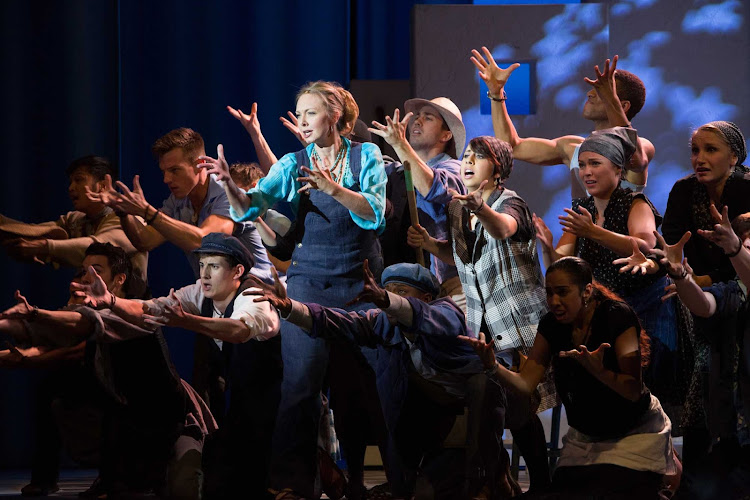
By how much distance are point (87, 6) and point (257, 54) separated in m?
0.89

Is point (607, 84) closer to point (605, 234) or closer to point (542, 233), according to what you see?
point (542, 233)

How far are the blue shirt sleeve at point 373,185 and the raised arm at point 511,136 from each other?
2.47 feet

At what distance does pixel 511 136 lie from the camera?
4.75 m

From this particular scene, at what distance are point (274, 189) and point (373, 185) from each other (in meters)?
0.36

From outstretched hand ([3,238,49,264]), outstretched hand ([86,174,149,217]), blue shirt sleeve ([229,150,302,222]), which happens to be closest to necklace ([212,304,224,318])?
blue shirt sleeve ([229,150,302,222])

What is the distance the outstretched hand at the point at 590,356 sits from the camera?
343 centimetres

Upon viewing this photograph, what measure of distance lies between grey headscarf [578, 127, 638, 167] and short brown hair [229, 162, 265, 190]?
1498 millimetres

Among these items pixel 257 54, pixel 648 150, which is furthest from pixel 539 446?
pixel 257 54

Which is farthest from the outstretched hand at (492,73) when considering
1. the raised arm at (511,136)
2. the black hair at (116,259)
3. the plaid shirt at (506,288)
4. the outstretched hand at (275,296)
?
the black hair at (116,259)

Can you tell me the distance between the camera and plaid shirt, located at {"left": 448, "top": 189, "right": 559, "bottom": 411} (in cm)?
407

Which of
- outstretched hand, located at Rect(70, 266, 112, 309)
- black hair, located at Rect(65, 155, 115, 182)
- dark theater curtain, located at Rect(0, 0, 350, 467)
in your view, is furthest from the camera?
dark theater curtain, located at Rect(0, 0, 350, 467)

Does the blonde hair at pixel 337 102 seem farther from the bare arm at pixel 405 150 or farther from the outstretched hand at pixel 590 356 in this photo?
the outstretched hand at pixel 590 356

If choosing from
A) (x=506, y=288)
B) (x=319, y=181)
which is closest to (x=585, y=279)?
(x=506, y=288)

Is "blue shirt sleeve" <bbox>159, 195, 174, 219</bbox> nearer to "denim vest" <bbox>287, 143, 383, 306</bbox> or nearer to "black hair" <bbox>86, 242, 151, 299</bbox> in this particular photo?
"black hair" <bbox>86, 242, 151, 299</bbox>
